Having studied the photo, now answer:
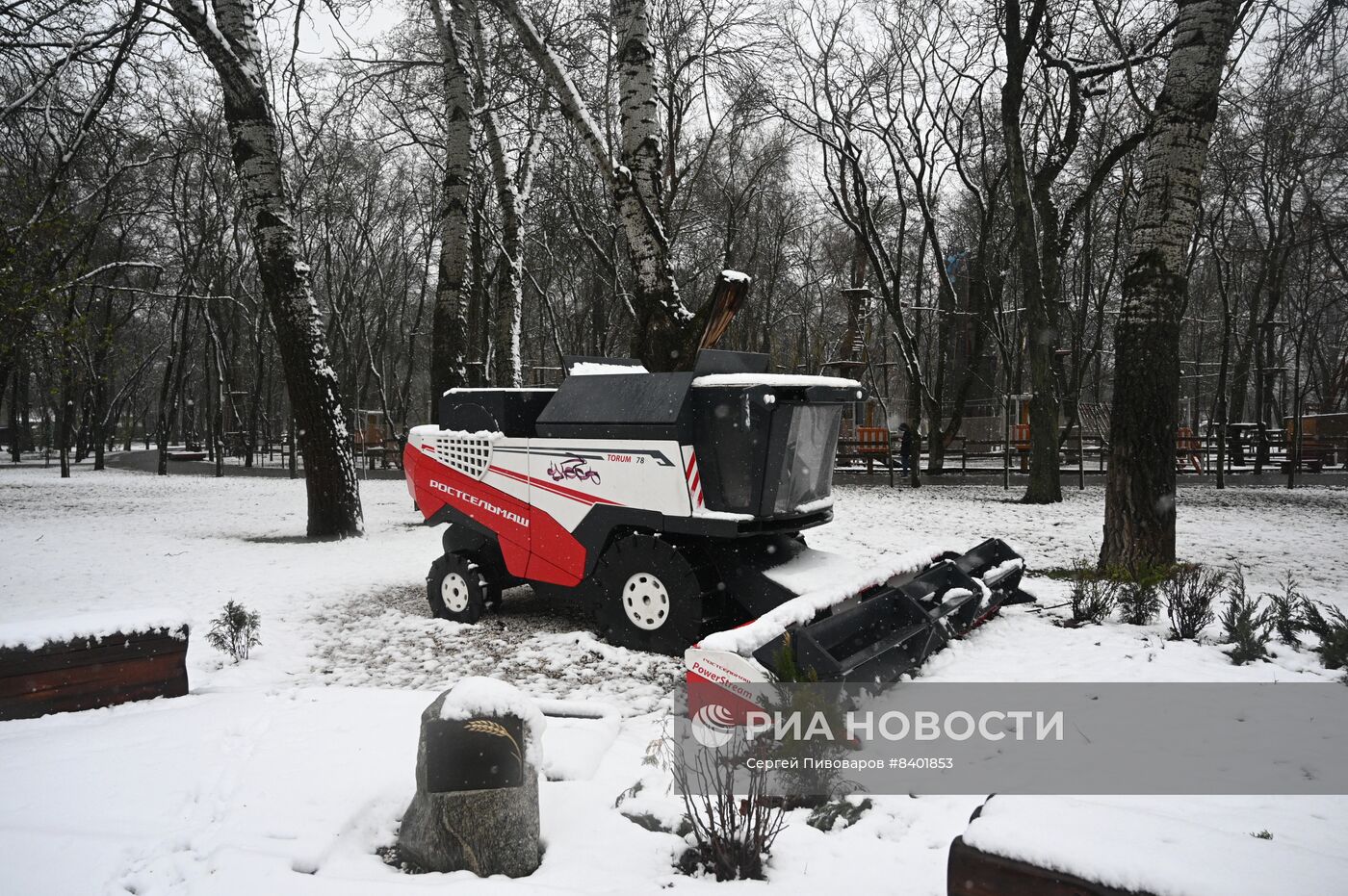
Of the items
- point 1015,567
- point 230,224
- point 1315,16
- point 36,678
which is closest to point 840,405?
point 1015,567

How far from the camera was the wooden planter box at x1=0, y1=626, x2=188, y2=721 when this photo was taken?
13.2 ft

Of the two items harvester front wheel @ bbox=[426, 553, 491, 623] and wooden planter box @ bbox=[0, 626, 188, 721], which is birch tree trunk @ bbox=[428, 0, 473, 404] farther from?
wooden planter box @ bbox=[0, 626, 188, 721]

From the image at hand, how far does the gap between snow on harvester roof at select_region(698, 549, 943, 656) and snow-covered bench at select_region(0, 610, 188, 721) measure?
308 centimetres

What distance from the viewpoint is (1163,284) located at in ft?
21.7

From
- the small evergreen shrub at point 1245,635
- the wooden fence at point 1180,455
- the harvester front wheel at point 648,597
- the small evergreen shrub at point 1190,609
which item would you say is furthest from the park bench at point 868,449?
the harvester front wheel at point 648,597

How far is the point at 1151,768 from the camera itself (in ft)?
10.7

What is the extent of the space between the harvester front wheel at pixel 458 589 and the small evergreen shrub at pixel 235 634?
4.32 feet

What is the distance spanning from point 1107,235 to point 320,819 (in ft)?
96.0

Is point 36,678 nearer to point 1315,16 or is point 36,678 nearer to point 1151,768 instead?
point 1151,768

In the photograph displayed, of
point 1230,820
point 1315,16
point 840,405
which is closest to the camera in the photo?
point 1230,820

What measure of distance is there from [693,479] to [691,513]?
22 cm

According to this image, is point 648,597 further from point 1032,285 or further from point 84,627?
point 1032,285

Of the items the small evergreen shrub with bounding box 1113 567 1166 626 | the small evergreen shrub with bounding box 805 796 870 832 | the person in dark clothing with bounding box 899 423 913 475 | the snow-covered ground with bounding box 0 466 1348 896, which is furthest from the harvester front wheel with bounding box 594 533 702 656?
the person in dark clothing with bounding box 899 423 913 475

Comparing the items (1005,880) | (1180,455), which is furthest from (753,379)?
(1180,455)
